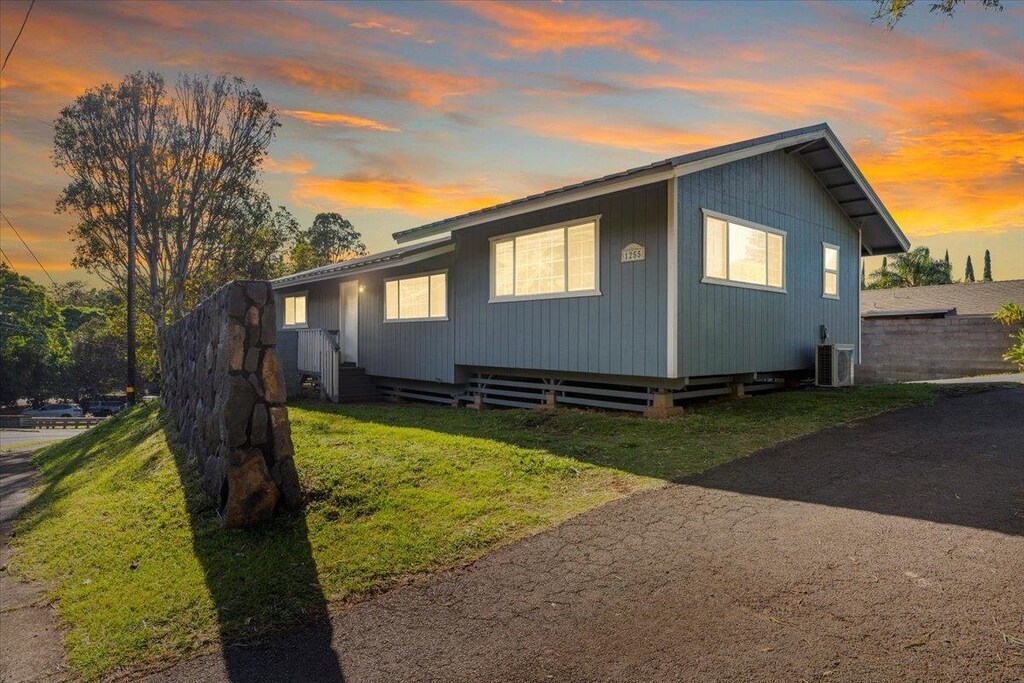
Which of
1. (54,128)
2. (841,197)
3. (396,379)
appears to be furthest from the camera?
(54,128)

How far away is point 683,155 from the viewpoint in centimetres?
790

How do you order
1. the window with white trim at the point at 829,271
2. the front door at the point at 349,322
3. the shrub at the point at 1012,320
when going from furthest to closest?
the front door at the point at 349,322, the shrub at the point at 1012,320, the window with white trim at the point at 829,271

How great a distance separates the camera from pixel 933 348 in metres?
16.4

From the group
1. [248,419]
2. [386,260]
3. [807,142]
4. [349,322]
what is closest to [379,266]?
[386,260]

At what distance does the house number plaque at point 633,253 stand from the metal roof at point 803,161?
94 cm

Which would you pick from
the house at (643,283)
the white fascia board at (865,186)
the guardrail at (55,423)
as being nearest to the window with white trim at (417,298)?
the house at (643,283)

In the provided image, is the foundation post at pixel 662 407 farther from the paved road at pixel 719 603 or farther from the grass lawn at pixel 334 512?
the paved road at pixel 719 603

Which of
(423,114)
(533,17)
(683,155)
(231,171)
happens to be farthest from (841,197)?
(231,171)

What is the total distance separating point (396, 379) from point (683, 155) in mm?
8976

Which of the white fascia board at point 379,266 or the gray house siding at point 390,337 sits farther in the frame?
the gray house siding at point 390,337

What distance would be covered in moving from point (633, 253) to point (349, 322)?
10.1 meters

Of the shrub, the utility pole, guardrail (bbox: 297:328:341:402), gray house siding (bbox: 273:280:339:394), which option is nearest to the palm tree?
the shrub

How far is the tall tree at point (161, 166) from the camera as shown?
2073cm

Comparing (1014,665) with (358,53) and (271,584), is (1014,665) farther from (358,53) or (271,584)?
(358,53)
